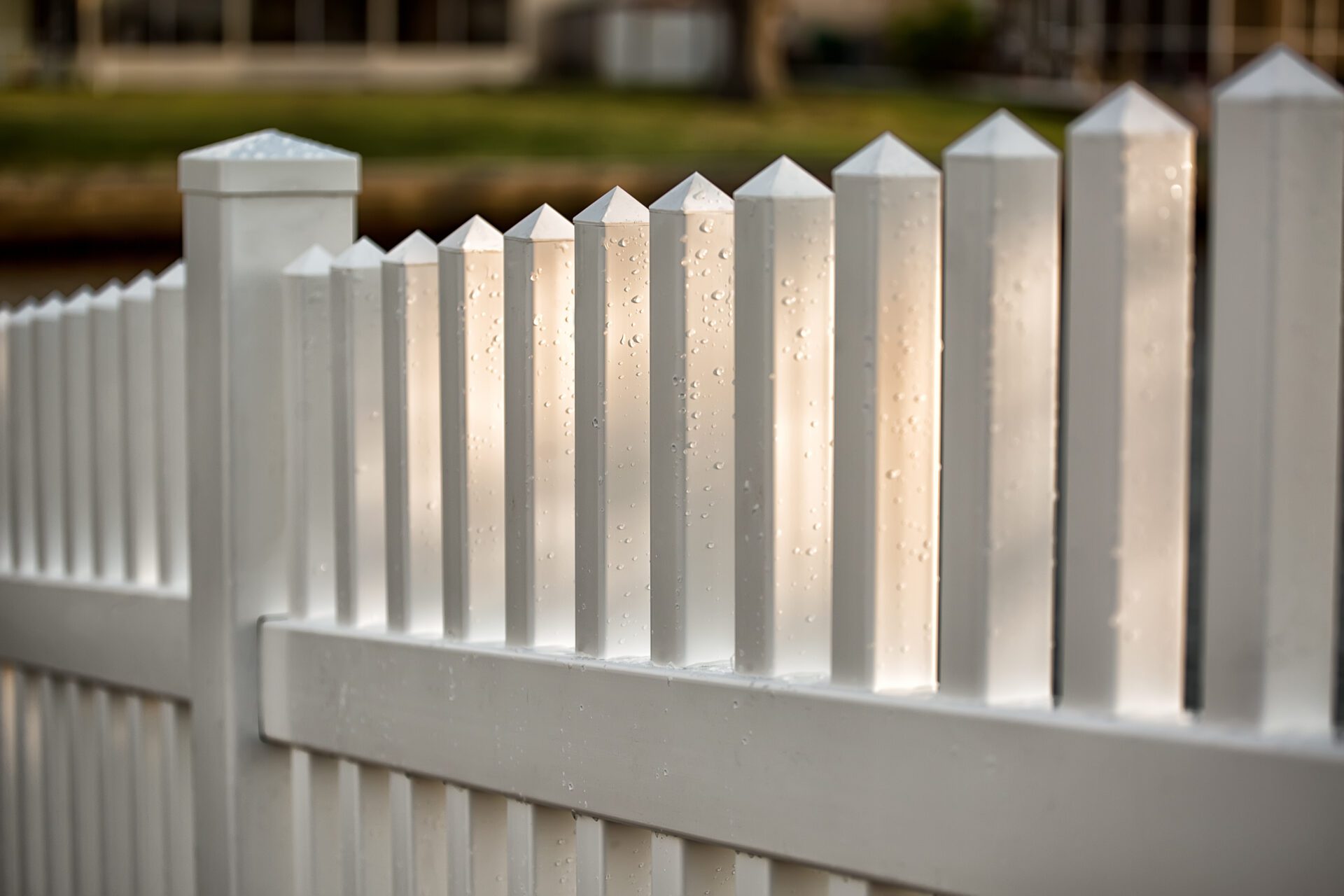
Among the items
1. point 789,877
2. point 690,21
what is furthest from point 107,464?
point 690,21

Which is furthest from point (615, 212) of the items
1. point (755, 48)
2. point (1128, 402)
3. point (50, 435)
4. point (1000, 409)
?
point (755, 48)

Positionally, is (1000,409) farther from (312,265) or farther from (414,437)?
(312,265)

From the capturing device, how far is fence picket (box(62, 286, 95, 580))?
2.99 metres

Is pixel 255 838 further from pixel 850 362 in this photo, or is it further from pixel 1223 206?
pixel 1223 206

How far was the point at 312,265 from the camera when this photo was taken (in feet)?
8.02

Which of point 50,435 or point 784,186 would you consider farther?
point 50,435

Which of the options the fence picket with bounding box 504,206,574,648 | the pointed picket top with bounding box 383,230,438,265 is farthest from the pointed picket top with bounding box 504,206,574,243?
the pointed picket top with bounding box 383,230,438,265

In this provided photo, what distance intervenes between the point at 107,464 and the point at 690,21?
26839mm

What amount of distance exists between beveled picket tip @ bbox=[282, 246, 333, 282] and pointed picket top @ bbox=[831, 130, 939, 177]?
3.40ft

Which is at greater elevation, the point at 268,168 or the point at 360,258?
the point at 268,168

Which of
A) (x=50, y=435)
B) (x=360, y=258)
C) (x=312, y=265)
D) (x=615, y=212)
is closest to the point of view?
(x=615, y=212)

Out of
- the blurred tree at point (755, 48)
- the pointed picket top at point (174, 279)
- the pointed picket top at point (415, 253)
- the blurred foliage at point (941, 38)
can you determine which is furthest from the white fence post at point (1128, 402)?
the blurred foliage at point (941, 38)

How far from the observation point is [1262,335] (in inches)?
55.8

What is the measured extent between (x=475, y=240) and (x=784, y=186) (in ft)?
1.80
